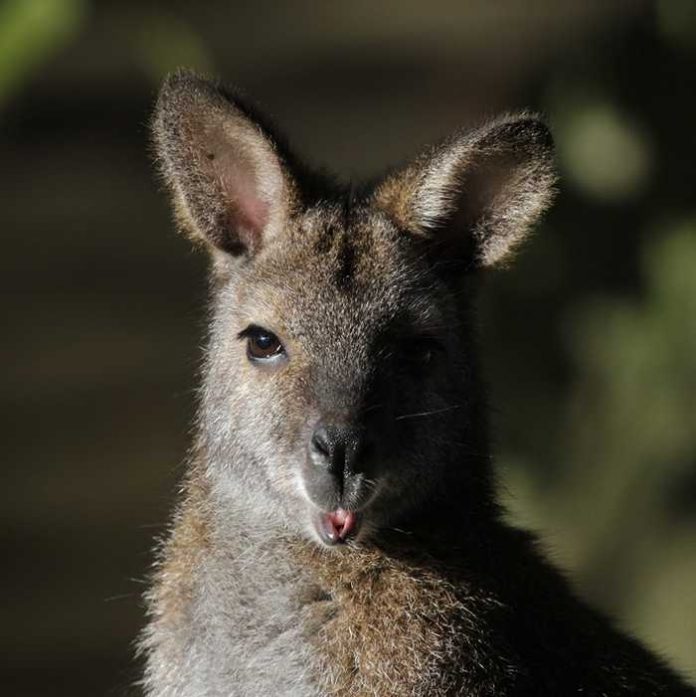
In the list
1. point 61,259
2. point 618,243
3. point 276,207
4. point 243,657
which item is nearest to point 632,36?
point 618,243

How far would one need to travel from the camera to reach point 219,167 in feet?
20.1

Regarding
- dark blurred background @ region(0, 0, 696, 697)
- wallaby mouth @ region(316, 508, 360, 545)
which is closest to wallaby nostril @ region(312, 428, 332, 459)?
wallaby mouth @ region(316, 508, 360, 545)

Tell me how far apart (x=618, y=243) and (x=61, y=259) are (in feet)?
9.91


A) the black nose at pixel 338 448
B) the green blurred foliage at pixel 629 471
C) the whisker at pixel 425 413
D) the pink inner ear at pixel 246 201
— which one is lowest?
the green blurred foliage at pixel 629 471

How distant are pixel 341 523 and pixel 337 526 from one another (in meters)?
0.02

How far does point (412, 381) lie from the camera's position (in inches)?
225

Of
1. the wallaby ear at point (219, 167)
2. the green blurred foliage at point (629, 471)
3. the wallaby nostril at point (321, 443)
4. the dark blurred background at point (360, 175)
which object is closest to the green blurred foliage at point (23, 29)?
the wallaby ear at point (219, 167)

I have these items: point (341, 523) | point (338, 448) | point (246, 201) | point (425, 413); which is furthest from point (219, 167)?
point (341, 523)

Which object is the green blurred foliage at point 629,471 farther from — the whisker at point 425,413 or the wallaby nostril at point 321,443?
the wallaby nostril at point 321,443

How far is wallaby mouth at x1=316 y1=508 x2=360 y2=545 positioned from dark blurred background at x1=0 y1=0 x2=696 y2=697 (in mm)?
3964

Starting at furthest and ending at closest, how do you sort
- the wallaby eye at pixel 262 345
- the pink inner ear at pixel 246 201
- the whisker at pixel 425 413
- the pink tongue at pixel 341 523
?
the pink inner ear at pixel 246 201 → the wallaby eye at pixel 262 345 → the whisker at pixel 425 413 → the pink tongue at pixel 341 523

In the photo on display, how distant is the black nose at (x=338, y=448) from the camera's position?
534 cm

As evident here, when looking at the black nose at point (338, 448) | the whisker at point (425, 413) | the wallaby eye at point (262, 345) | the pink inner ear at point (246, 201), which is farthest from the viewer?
the pink inner ear at point (246, 201)

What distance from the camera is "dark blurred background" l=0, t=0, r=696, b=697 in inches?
376
